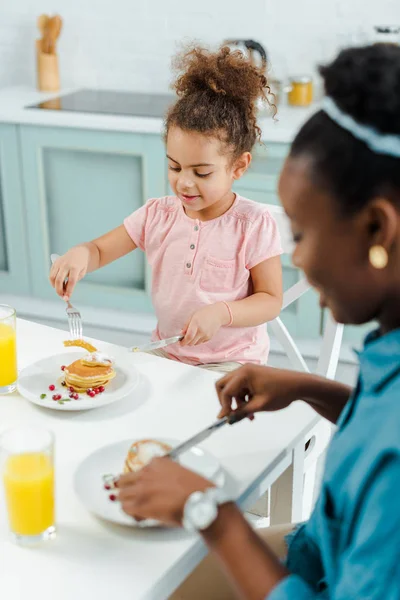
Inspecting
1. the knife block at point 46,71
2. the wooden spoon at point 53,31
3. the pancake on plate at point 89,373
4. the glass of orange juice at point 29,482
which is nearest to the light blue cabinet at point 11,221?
the knife block at point 46,71

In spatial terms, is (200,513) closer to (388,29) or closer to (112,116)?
(112,116)

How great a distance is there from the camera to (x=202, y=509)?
841mm

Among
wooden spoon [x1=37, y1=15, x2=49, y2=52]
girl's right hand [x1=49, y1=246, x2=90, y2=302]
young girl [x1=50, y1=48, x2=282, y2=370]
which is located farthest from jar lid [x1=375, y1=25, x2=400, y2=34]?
girl's right hand [x1=49, y1=246, x2=90, y2=302]

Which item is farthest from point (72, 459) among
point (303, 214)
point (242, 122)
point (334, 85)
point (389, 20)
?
point (389, 20)

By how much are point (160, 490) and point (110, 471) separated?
0.61ft

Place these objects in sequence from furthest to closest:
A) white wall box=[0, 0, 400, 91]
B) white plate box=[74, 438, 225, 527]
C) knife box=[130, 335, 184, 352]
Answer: white wall box=[0, 0, 400, 91], knife box=[130, 335, 184, 352], white plate box=[74, 438, 225, 527]

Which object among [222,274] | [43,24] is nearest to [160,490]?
[222,274]

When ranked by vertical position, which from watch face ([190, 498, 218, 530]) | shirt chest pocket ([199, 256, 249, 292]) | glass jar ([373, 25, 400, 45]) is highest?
glass jar ([373, 25, 400, 45])

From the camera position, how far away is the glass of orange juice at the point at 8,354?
1.28 metres

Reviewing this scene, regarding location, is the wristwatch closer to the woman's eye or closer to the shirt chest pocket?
the woman's eye

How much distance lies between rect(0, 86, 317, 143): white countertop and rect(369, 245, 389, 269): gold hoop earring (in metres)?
1.91

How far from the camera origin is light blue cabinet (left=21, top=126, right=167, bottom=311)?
9.40ft

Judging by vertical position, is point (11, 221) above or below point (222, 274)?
below

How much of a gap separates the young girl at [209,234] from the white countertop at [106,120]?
3.02 feet
